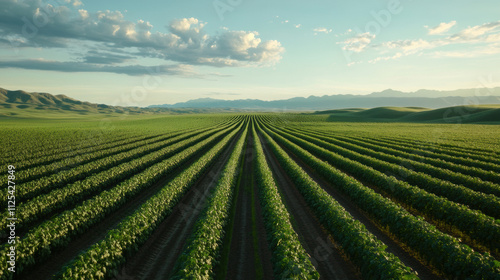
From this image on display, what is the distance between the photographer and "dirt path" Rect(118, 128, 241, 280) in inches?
421

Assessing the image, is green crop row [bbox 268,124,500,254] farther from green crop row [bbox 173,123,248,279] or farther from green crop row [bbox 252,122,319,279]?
green crop row [bbox 173,123,248,279]

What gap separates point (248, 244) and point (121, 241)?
5.91 m

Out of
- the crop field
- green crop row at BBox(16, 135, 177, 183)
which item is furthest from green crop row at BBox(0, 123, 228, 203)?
green crop row at BBox(16, 135, 177, 183)

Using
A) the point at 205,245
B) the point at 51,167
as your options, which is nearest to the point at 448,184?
the point at 205,245

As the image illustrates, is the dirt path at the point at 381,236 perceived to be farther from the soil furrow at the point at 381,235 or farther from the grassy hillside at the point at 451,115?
the grassy hillside at the point at 451,115

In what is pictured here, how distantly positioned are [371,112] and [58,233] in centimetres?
17654

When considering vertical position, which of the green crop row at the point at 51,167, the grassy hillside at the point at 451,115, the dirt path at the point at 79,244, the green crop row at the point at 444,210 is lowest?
the dirt path at the point at 79,244

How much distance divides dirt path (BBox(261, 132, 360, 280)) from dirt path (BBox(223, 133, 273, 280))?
210cm

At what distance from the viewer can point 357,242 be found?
10.5 metres

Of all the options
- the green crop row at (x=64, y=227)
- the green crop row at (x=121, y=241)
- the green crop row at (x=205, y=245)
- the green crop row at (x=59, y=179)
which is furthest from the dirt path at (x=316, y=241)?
the green crop row at (x=59, y=179)

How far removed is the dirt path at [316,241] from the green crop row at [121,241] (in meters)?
7.88

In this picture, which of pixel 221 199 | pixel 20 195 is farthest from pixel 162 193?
pixel 20 195

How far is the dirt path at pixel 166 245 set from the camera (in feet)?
35.1

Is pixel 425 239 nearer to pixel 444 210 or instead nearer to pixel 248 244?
pixel 444 210
